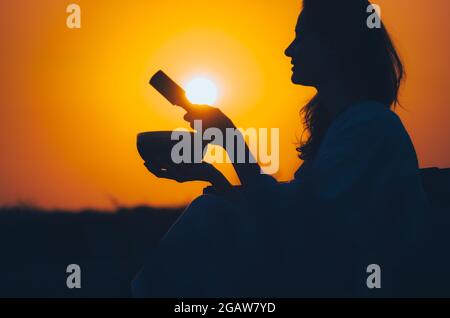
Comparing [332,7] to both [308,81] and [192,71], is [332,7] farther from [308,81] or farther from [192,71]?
[192,71]

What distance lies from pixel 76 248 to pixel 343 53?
5.90 m

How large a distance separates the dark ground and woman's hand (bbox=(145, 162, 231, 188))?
3.49m

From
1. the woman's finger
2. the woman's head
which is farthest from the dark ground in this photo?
the woman's head

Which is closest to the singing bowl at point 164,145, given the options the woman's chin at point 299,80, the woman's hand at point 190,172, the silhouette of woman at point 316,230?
the woman's hand at point 190,172

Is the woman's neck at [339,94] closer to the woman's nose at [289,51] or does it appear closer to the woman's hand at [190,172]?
the woman's nose at [289,51]

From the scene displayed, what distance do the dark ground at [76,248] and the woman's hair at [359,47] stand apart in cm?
364

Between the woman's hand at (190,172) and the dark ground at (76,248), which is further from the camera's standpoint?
the dark ground at (76,248)

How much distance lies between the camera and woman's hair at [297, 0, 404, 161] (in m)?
2.31

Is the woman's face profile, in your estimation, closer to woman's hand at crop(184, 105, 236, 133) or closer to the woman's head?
the woman's head

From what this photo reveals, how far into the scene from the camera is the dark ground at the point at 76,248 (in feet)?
20.0

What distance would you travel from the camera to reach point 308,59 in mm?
2293

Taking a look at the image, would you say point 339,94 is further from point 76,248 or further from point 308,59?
point 76,248

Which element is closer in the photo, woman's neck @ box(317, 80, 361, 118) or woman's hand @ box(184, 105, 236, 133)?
woman's hand @ box(184, 105, 236, 133)
